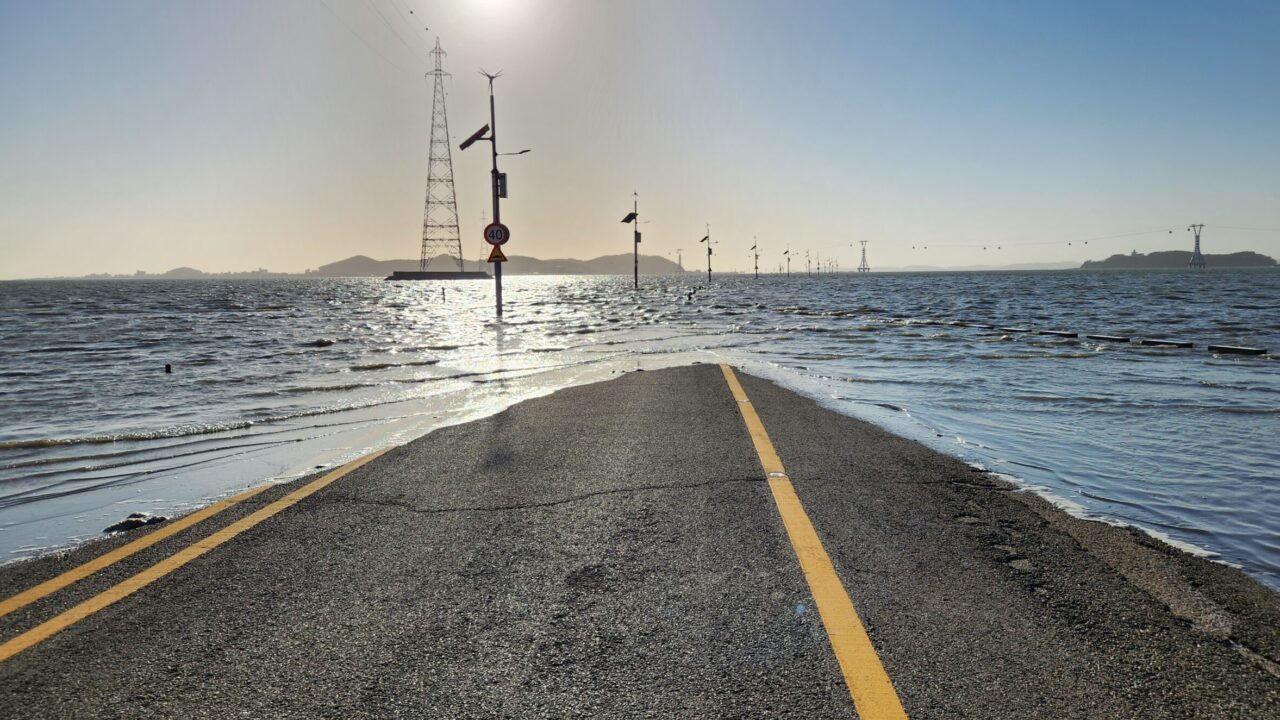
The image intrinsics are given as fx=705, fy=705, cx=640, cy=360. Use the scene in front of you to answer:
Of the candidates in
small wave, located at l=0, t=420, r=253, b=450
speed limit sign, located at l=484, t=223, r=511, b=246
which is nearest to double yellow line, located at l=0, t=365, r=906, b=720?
small wave, located at l=0, t=420, r=253, b=450

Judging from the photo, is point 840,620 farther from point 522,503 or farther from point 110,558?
point 110,558

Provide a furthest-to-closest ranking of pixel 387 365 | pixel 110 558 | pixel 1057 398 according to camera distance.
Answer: pixel 387 365
pixel 1057 398
pixel 110 558

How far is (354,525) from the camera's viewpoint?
413 cm

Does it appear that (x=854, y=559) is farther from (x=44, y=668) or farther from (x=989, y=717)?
(x=44, y=668)

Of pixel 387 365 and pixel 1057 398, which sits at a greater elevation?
pixel 387 365

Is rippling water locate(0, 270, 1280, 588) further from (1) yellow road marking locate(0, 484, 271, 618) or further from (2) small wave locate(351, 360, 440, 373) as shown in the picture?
(1) yellow road marking locate(0, 484, 271, 618)

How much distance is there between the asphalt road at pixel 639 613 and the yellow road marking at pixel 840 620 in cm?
5

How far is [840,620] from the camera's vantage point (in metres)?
2.79

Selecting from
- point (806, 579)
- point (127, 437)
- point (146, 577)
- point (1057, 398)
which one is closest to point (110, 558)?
point (146, 577)

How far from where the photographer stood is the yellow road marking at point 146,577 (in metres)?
2.72

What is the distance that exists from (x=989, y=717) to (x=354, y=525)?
11.1 ft

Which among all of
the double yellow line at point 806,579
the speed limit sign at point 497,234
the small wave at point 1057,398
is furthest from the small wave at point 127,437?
the speed limit sign at point 497,234

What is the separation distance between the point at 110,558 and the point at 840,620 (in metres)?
3.66

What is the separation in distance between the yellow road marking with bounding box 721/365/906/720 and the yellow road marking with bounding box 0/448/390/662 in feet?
9.92
